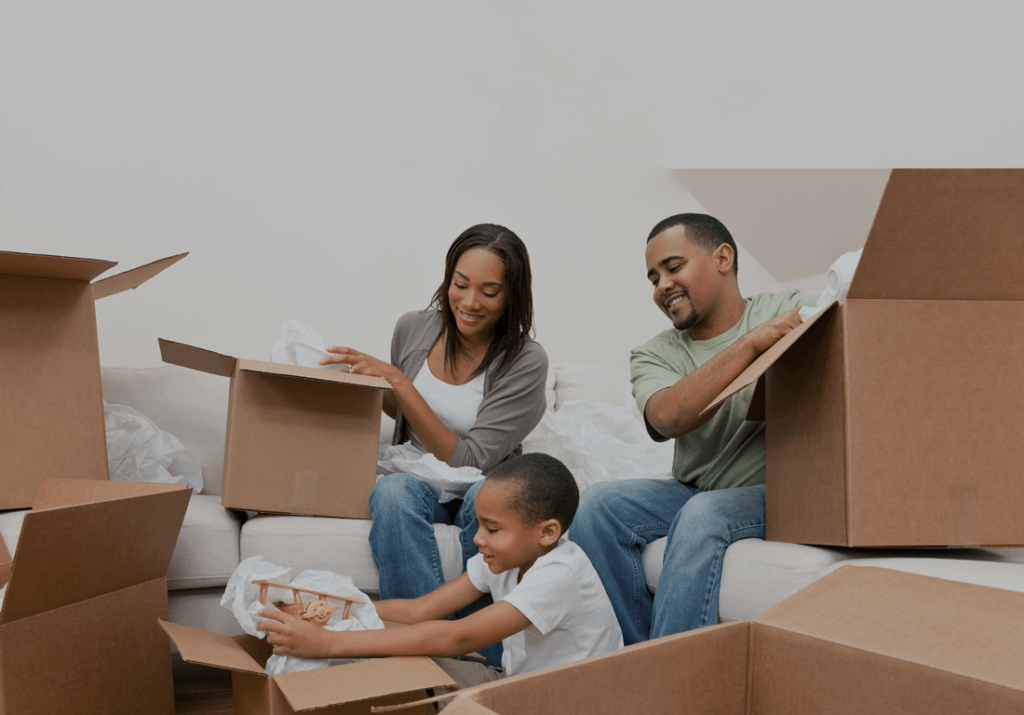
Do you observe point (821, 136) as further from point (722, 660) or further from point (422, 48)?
point (722, 660)

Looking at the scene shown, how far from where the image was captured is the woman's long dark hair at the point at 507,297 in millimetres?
1703

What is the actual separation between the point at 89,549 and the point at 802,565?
0.97 m

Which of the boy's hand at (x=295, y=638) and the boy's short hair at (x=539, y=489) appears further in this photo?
the boy's short hair at (x=539, y=489)

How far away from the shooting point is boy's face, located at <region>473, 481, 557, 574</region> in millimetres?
→ 1188

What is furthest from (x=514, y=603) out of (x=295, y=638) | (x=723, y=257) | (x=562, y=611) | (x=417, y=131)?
(x=417, y=131)

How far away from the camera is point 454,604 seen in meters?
1.30

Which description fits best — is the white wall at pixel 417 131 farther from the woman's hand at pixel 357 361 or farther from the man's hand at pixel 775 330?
the man's hand at pixel 775 330

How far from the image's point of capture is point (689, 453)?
1425 millimetres

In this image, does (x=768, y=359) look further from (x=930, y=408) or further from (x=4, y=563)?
(x=4, y=563)

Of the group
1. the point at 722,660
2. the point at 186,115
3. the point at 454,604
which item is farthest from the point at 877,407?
the point at 186,115

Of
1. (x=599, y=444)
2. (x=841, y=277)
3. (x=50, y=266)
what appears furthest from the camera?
(x=599, y=444)

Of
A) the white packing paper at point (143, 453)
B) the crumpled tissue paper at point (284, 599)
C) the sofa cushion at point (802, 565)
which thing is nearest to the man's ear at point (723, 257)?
the sofa cushion at point (802, 565)

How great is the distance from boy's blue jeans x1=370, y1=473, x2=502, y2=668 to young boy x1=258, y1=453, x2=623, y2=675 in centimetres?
8

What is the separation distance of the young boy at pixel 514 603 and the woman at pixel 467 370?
217 mm
